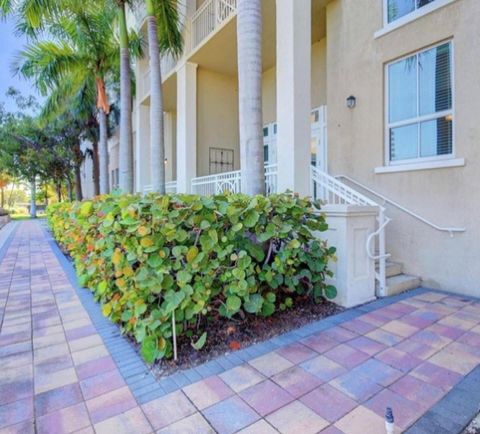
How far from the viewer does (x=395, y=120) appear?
5480mm

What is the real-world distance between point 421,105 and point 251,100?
2.91 metres

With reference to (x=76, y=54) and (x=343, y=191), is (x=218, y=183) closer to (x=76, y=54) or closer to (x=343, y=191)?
(x=343, y=191)

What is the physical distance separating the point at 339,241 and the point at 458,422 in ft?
7.70

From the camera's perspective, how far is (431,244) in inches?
197

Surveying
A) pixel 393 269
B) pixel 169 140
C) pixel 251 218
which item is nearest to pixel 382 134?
pixel 393 269

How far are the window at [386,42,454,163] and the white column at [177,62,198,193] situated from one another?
16.5 feet

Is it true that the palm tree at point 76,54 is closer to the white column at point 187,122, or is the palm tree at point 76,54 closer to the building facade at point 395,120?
→ the white column at point 187,122

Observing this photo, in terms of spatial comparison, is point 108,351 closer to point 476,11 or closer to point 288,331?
point 288,331

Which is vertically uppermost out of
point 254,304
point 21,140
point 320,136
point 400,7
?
point 21,140

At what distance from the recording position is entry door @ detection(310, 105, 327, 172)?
294 inches

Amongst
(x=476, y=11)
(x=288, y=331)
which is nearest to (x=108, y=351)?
(x=288, y=331)

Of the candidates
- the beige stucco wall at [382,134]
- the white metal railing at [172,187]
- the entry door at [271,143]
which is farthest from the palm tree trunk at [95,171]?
the beige stucco wall at [382,134]

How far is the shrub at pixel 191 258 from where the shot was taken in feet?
9.02

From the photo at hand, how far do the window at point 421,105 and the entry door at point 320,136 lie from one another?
1.98 m
